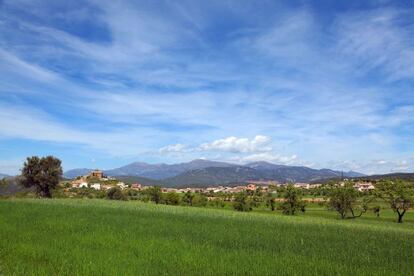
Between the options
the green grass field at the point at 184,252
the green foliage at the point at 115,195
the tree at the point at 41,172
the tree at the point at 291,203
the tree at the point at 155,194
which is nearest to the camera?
the green grass field at the point at 184,252

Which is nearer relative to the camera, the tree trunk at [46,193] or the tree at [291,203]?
the tree trunk at [46,193]

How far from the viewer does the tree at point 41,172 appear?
7912cm

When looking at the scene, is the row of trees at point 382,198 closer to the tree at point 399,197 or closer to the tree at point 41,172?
the tree at point 399,197

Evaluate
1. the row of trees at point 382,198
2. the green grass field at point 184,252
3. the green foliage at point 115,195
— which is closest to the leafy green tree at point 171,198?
the green foliage at point 115,195

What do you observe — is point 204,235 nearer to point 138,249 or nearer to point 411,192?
point 138,249

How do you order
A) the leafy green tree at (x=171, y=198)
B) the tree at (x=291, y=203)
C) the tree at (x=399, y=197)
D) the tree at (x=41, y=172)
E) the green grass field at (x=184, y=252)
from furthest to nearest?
the leafy green tree at (x=171, y=198), the tree at (x=291, y=203), the tree at (x=399, y=197), the tree at (x=41, y=172), the green grass field at (x=184, y=252)

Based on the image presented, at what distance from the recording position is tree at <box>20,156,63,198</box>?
260ft

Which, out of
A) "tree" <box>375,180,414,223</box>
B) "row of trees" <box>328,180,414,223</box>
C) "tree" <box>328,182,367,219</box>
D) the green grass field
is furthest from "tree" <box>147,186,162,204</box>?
the green grass field

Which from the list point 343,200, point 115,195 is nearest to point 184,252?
point 343,200

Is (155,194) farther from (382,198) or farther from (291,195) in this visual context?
(382,198)

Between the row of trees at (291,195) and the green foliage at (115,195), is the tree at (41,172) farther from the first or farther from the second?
the green foliage at (115,195)

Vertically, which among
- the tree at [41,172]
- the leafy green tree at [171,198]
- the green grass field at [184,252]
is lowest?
the green grass field at [184,252]

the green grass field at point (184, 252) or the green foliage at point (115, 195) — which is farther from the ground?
the green foliage at point (115, 195)

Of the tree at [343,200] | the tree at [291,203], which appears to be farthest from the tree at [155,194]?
the tree at [343,200]
